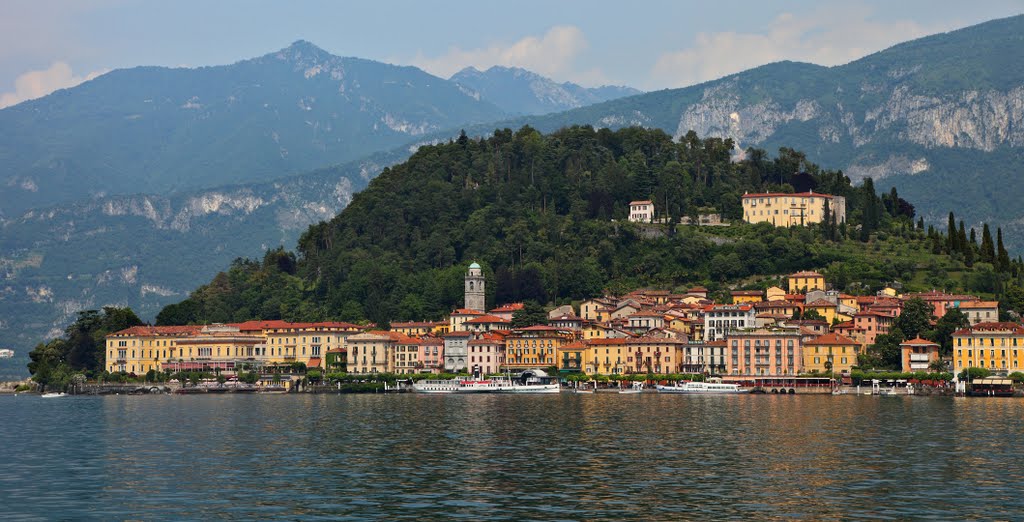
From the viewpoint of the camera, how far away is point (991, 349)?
125 metres

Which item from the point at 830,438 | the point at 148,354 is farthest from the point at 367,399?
the point at 830,438

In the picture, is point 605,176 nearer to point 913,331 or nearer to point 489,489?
point 913,331

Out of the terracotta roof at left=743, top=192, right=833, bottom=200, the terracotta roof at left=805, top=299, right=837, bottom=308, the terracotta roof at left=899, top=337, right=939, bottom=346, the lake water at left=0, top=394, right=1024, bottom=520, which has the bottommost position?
the lake water at left=0, top=394, right=1024, bottom=520

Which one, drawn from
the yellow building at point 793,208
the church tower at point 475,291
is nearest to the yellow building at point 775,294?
the yellow building at point 793,208

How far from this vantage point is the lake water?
47.0m

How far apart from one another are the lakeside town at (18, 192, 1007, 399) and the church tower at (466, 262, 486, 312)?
118 millimetres

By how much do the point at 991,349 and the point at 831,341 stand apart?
14444 millimetres

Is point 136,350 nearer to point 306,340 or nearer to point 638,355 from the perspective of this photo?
point 306,340

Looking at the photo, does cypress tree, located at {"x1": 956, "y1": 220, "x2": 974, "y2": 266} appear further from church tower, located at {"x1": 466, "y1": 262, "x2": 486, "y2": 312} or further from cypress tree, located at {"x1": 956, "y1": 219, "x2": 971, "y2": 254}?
church tower, located at {"x1": 466, "y1": 262, "x2": 486, "y2": 312}

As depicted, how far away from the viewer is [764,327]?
449ft

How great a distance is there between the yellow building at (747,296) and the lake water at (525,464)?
5010 cm

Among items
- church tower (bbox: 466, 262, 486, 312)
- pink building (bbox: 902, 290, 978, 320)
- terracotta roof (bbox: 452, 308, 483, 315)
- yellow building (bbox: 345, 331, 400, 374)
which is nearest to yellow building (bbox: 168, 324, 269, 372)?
yellow building (bbox: 345, 331, 400, 374)

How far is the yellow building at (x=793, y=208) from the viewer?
175 meters

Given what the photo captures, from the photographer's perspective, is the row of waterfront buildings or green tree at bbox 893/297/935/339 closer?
green tree at bbox 893/297/935/339
